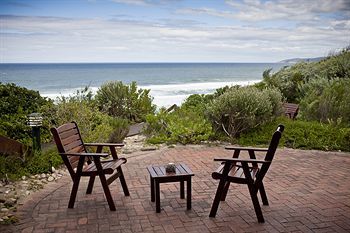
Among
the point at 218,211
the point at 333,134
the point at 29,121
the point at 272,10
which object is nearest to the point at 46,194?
the point at 29,121

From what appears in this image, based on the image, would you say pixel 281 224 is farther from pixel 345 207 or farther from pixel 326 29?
pixel 326 29

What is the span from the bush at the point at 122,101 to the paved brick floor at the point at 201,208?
6.66m

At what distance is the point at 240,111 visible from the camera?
26.8 feet

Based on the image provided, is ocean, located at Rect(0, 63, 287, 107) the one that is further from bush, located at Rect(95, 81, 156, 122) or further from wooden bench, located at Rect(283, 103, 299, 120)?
wooden bench, located at Rect(283, 103, 299, 120)

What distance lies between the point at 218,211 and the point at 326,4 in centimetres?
694

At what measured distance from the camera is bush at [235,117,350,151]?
7.70 meters

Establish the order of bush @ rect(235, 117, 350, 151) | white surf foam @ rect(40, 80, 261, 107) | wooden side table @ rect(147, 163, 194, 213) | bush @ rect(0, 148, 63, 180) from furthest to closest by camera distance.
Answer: white surf foam @ rect(40, 80, 261, 107)
bush @ rect(235, 117, 350, 151)
bush @ rect(0, 148, 63, 180)
wooden side table @ rect(147, 163, 194, 213)

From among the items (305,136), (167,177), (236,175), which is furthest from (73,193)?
(305,136)

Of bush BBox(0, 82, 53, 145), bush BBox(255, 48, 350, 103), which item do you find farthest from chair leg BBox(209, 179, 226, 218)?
bush BBox(255, 48, 350, 103)

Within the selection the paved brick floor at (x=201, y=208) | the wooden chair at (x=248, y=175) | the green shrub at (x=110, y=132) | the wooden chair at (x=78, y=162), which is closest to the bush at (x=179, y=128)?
the green shrub at (x=110, y=132)

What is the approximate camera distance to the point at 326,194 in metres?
4.84

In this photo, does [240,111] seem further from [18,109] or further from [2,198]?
[18,109]

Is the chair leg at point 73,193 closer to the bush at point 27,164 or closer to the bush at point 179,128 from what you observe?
the bush at point 27,164

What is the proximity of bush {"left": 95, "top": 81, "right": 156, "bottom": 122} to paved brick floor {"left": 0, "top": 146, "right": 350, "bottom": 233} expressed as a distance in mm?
6656
